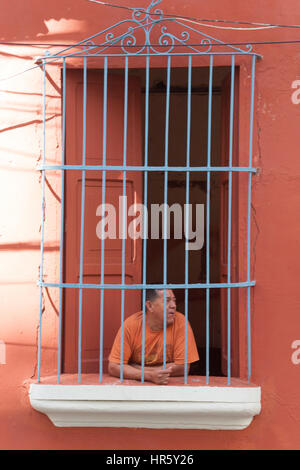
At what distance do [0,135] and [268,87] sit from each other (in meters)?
1.61

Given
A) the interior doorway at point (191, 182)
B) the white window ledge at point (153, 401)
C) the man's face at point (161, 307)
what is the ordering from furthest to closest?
the interior doorway at point (191, 182) → the man's face at point (161, 307) → the white window ledge at point (153, 401)

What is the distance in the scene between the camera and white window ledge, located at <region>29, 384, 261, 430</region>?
11.6ft

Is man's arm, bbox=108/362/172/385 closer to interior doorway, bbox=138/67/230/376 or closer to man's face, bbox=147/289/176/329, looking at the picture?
Result: man's face, bbox=147/289/176/329

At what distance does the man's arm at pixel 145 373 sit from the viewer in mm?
3566

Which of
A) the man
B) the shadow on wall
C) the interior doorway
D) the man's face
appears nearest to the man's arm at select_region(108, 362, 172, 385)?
the man

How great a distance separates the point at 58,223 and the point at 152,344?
3.01 ft

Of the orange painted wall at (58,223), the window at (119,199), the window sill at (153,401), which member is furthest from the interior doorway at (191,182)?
the window sill at (153,401)

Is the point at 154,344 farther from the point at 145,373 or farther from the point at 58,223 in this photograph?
the point at 58,223

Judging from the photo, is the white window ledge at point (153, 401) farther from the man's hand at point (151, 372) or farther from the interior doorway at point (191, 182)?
the interior doorway at point (191, 182)

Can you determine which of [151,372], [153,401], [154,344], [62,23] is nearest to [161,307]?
[154,344]

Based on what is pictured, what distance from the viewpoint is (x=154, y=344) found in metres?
3.76

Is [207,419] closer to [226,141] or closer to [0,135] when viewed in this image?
[226,141]

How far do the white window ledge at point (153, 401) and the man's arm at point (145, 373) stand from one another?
0.16 ft
